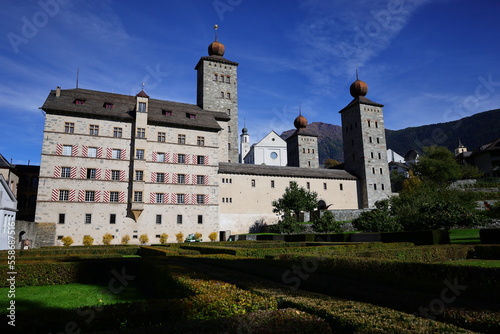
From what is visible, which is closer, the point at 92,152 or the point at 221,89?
the point at 92,152

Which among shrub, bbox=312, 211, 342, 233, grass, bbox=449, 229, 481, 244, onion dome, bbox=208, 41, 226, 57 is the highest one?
onion dome, bbox=208, 41, 226, 57

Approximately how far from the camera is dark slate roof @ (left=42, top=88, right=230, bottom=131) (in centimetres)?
3662

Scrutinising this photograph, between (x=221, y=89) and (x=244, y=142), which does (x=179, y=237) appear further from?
(x=244, y=142)

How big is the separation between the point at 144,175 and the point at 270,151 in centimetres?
5066

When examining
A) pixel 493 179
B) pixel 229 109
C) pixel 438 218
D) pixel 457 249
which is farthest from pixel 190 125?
pixel 493 179

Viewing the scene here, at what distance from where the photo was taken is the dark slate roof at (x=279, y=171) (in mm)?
45312

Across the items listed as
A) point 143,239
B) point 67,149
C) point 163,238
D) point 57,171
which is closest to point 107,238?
point 143,239

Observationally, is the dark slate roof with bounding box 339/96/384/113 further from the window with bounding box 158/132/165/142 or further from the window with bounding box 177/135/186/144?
the window with bounding box 158/132/165/142

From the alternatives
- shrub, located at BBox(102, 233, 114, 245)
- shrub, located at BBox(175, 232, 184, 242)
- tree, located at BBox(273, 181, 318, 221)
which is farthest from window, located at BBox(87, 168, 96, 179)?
tree, located at BBox(273, 181, 318, 221)

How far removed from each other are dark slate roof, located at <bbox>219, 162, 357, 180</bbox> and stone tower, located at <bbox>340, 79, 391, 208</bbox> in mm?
2757

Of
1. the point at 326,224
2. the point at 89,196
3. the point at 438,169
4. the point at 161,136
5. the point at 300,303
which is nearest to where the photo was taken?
the point at 300,303

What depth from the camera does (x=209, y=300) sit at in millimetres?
5465

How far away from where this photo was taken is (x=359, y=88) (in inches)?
2349

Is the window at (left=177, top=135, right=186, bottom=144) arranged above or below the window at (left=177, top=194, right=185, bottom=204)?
above
